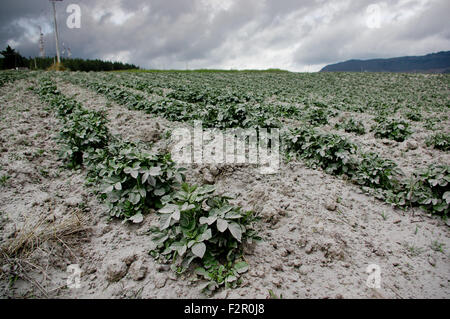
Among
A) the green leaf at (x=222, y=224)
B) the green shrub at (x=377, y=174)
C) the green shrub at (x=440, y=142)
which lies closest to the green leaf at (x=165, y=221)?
the green leaf at (x=222, y=224)

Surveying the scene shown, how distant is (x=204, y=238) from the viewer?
83.8 inches

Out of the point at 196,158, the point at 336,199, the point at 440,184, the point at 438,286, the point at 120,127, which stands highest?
the point at 120,127

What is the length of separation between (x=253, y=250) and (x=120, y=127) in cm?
465

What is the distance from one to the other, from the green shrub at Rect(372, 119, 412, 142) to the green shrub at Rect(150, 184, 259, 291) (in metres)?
5.34

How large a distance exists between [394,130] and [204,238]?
19.7 ft

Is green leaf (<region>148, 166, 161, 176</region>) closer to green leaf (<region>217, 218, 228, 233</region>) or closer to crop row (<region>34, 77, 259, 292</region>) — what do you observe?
crop row (<region>34, 77, 259, 292</region>)

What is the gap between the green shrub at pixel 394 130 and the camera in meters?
5.83

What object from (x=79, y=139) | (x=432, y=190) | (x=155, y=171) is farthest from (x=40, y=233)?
(x=432, y=190)

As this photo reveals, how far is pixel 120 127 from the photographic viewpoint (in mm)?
5754

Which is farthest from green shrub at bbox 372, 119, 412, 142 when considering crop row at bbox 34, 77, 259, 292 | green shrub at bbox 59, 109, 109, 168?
green shrub at bbox 59, 109, 109, 168

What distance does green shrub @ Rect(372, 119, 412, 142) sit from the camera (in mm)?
5828

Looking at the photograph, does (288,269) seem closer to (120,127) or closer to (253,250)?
(253,250)
